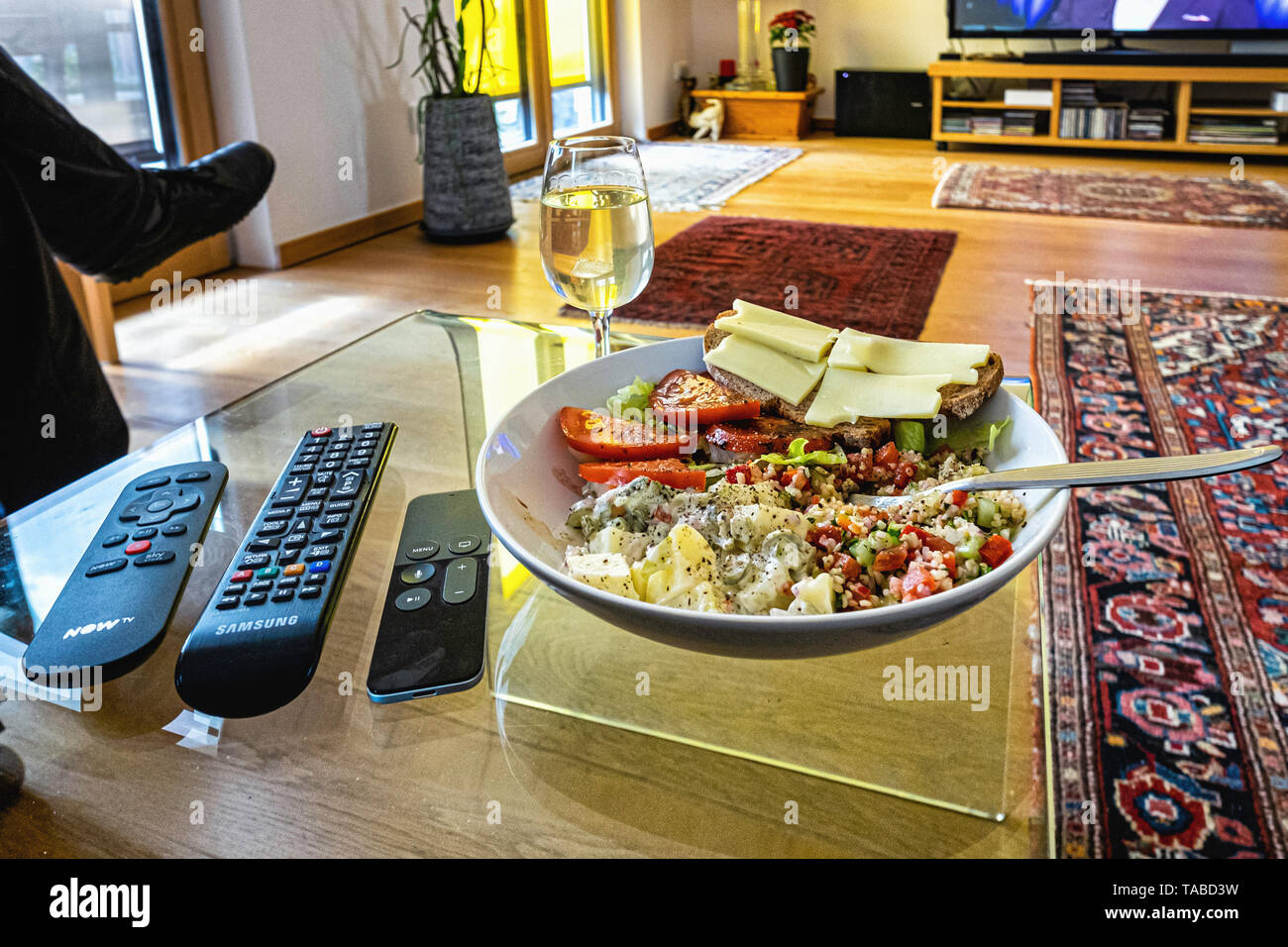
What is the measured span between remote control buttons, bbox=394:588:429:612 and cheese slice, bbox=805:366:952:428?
28 cm

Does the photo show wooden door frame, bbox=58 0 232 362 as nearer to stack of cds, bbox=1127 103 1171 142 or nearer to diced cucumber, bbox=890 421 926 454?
diced cucumber, bbox=890 421 926 454

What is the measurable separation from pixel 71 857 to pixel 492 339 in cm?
71

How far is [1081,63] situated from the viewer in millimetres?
4578

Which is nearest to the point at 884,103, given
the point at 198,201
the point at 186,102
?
the point at 186,102

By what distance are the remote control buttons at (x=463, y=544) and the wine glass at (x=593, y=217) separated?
0.21 metres

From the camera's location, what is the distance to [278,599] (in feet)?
1.83

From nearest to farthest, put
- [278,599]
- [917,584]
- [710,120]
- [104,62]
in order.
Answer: [917,584] → [278,599] → [104,62] → [710,120]

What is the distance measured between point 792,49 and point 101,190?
461cm

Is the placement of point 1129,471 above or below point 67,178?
below

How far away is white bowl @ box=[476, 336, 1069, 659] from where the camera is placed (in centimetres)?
42

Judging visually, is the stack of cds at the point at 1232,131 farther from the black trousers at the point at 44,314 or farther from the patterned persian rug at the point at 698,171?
the black trousers at the point at 44,314

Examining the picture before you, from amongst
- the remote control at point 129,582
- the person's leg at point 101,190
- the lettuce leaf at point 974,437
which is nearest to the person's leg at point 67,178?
the person's leg at point 101,190

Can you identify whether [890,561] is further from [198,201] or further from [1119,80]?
[1119,80]

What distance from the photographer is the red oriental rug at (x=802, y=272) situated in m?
2.44
